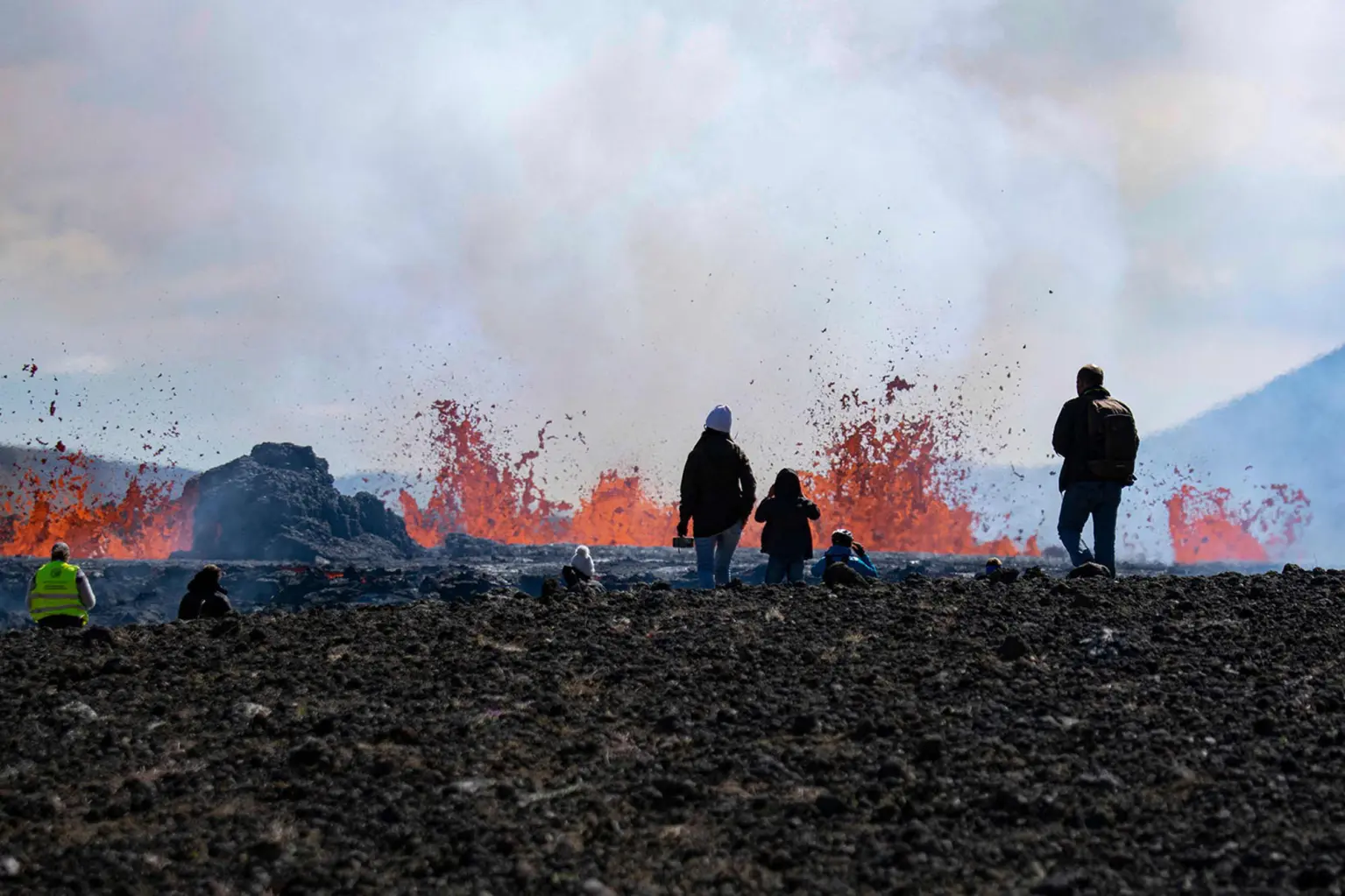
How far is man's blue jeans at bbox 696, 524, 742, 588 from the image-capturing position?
15.0 meters

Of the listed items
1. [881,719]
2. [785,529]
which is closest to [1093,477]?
[785,529]

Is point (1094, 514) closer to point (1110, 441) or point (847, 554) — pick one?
point (1110, 441)

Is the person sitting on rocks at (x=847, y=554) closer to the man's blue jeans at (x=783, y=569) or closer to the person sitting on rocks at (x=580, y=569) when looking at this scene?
the man's blue jeans at (x=783, y=569)

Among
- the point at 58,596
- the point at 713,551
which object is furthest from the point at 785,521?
the point at 58,596

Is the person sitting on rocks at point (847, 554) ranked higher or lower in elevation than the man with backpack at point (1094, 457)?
lower

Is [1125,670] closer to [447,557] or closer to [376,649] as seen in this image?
[376,649]

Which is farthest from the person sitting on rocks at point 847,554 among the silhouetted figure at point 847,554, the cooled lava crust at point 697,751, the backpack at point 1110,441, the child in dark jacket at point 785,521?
the cooled lava crust at point 697,751

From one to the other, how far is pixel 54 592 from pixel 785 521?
770 cm

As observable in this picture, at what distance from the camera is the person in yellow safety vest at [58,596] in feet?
46.5

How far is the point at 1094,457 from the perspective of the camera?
13.9 metres

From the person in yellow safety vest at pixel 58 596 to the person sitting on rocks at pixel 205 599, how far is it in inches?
52.4

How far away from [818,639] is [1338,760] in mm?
3615

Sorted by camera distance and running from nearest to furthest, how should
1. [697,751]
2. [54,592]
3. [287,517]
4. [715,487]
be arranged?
1. [697,751]
2. [54,592]
3. [715,487]
4. [287,517]

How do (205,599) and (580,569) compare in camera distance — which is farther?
(580,569)
